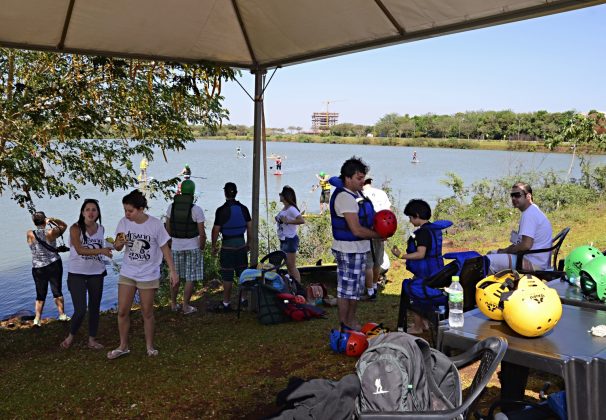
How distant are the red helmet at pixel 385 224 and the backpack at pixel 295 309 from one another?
166cm

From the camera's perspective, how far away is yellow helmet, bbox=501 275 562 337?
300cm

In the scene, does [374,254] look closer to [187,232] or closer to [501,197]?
[187,232]

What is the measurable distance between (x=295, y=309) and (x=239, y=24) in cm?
336

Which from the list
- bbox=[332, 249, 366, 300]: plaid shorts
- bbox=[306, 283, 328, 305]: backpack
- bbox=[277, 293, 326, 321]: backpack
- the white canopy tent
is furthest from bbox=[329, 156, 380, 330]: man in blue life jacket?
bbox=[306, 283, 328, 305]: backpack

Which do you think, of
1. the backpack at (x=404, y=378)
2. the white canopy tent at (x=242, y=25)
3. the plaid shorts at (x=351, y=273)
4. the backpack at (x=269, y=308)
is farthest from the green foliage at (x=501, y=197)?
the backpack at (x=404, y=378)

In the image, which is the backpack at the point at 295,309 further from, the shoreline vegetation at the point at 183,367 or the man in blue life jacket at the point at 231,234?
the man in blue life jacket at the point at 231,234

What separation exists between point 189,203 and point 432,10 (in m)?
3.59

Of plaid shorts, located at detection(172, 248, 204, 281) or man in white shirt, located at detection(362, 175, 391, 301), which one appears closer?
plaid shorts, located at detection(172, 248, 204, 281)

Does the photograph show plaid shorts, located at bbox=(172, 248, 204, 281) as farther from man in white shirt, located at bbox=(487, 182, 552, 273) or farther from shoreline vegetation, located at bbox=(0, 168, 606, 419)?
man in white shirt, located at bbox=(487, 182, 552, 273)

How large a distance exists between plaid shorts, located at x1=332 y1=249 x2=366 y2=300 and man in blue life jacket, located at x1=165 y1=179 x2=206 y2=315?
2.10 meters

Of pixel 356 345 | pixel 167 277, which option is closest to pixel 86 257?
pixel 356 345

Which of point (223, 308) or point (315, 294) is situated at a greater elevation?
point (315, 294)

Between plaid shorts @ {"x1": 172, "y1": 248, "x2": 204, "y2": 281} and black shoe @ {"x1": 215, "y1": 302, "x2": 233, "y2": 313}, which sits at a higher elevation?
plaid shorts @ {"x1": 172, "y1": 248, "x2": 204, "y2": 281}

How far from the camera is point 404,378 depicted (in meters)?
2.75
